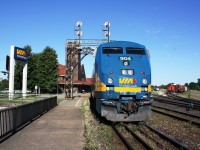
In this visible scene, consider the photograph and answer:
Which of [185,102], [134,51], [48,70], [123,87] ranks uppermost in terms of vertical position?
[48,70]

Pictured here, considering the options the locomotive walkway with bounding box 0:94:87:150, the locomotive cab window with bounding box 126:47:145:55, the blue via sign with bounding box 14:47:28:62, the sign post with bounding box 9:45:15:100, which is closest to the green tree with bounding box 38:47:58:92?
the blue via sign with bounding box 14:47:28:62

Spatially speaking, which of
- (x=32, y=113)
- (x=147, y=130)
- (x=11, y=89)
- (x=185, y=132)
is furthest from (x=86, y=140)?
(x=11, y=89)

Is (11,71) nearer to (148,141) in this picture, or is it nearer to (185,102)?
(185,102)

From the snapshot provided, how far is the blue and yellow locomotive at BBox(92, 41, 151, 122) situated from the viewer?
14328 mm

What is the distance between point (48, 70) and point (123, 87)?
66.4 meters

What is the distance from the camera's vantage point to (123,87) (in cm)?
1448

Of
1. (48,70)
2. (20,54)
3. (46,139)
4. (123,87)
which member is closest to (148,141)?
(46,139)

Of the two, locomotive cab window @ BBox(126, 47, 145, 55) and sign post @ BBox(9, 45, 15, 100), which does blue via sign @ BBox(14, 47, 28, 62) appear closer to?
sign post @ BBox(9, 45, 15, 100)

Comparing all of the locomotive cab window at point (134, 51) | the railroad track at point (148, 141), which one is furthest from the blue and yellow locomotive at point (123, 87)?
the railroad track at point (148, 141)

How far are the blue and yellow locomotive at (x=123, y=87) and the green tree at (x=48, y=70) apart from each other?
6437cm

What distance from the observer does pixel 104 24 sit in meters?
42.4

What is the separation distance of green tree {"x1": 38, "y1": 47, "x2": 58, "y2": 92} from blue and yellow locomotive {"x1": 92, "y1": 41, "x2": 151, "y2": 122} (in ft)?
211

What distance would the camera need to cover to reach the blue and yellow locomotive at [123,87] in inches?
564

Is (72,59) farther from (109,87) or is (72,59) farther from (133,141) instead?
(133,141)
